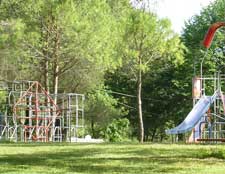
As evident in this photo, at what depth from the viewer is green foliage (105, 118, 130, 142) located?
151 ft

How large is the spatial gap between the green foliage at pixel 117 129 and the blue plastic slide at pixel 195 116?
2049cm

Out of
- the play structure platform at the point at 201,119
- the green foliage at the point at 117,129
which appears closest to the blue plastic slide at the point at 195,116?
the play structure platform at the point at 201,119

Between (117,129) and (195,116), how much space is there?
22336 mm

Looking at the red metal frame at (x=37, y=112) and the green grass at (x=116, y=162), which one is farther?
the red metal frame at (x=37, y=112)

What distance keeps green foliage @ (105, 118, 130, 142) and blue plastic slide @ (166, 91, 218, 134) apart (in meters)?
20.5

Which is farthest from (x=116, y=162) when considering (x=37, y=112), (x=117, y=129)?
(x=117, y=129)

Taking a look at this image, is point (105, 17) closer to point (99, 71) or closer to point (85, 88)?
point (99, 71)

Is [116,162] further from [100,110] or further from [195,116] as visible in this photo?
[100,110]

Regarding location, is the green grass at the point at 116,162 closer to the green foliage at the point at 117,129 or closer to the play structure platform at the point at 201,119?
the play structure platform at the point at 201,119

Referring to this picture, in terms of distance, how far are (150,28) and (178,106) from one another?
16.8 metres

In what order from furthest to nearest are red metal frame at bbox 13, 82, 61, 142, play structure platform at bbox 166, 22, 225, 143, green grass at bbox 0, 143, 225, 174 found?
red metal frame at bbox 13, 82, 61, 142, play structure platform at bbox 166, 22, 225, 143, green grass at bbox 0, 143, 225, 174

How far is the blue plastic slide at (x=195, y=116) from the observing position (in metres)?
23.9

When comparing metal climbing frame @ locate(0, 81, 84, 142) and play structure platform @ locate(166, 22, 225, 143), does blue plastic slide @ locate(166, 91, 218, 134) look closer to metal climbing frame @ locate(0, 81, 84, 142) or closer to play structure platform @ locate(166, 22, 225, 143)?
play structure platform @ locate(166, 22, 225, 143)

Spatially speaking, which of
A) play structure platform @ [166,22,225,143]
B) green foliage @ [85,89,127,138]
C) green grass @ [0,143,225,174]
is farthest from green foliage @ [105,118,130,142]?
green grass @ [0,143,225,174]
